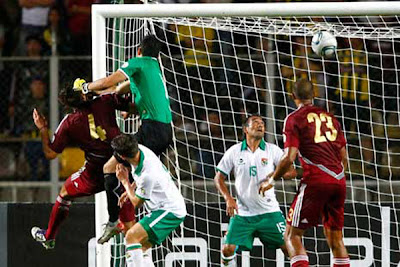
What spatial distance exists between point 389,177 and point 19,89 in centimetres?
399

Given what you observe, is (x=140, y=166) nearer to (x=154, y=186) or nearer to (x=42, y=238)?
(x=154, y=186)

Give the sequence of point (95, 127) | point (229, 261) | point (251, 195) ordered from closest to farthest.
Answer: point (95, 127) < point (229, 261) < point (251, 195)

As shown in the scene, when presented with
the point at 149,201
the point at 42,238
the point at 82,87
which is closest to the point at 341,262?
the point at 149,201

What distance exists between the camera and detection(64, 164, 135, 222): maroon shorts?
33.2ft

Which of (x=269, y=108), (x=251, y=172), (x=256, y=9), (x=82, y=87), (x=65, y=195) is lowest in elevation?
(x=65, y=195)

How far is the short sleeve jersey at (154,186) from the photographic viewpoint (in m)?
9.07

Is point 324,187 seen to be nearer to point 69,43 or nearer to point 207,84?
point 207,84

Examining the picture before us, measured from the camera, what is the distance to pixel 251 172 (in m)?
10.9

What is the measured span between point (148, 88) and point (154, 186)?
2.73ft

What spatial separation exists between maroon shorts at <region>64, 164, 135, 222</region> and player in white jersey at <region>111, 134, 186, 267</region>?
2.66 feet

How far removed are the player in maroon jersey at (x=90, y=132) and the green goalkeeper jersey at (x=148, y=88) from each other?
0.33 metres

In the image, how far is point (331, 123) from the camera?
31.2 ft

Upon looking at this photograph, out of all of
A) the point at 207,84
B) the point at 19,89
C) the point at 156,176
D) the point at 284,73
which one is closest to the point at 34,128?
the point at 19,89

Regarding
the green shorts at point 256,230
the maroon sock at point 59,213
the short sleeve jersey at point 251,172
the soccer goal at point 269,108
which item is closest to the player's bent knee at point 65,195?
the maroon sock at point 59,213
